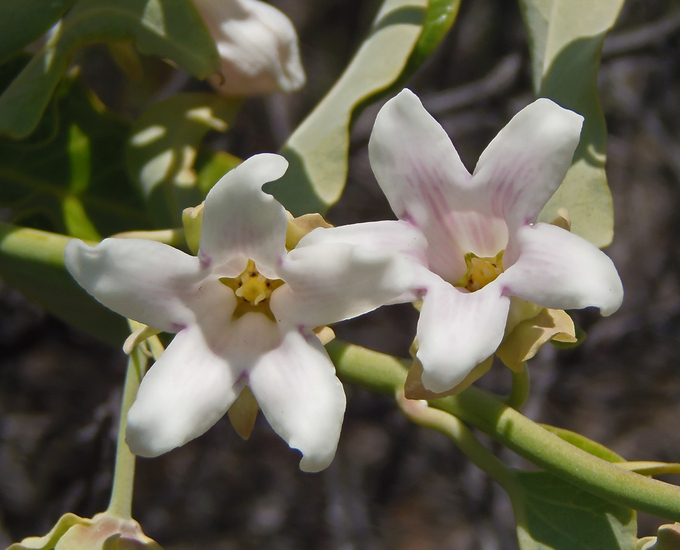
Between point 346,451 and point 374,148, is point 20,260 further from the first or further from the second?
point 346,451

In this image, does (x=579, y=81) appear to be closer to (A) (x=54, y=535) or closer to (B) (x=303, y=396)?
(B) (x=303, y=396)

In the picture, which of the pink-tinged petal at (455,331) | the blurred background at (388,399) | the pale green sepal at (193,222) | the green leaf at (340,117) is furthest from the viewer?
the blurred background at (388,399)

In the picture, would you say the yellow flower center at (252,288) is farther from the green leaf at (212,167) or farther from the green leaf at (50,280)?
the green leaf at (212,167)

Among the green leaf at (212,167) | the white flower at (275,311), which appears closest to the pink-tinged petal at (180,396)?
the white flower at (275,311)

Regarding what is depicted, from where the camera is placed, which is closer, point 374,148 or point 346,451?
point 374,148

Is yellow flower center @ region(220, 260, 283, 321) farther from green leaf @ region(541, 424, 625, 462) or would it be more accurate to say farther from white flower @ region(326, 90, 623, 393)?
green leaf @ region(541, 424, 625, 462)

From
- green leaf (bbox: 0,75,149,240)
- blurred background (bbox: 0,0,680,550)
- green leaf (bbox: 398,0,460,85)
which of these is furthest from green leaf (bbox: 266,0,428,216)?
blurred background (bbox: 0,0,680,550)

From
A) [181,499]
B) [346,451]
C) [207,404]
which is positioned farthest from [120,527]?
[346,451]

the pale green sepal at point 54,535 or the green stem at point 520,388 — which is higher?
the green stem at point 520,388
